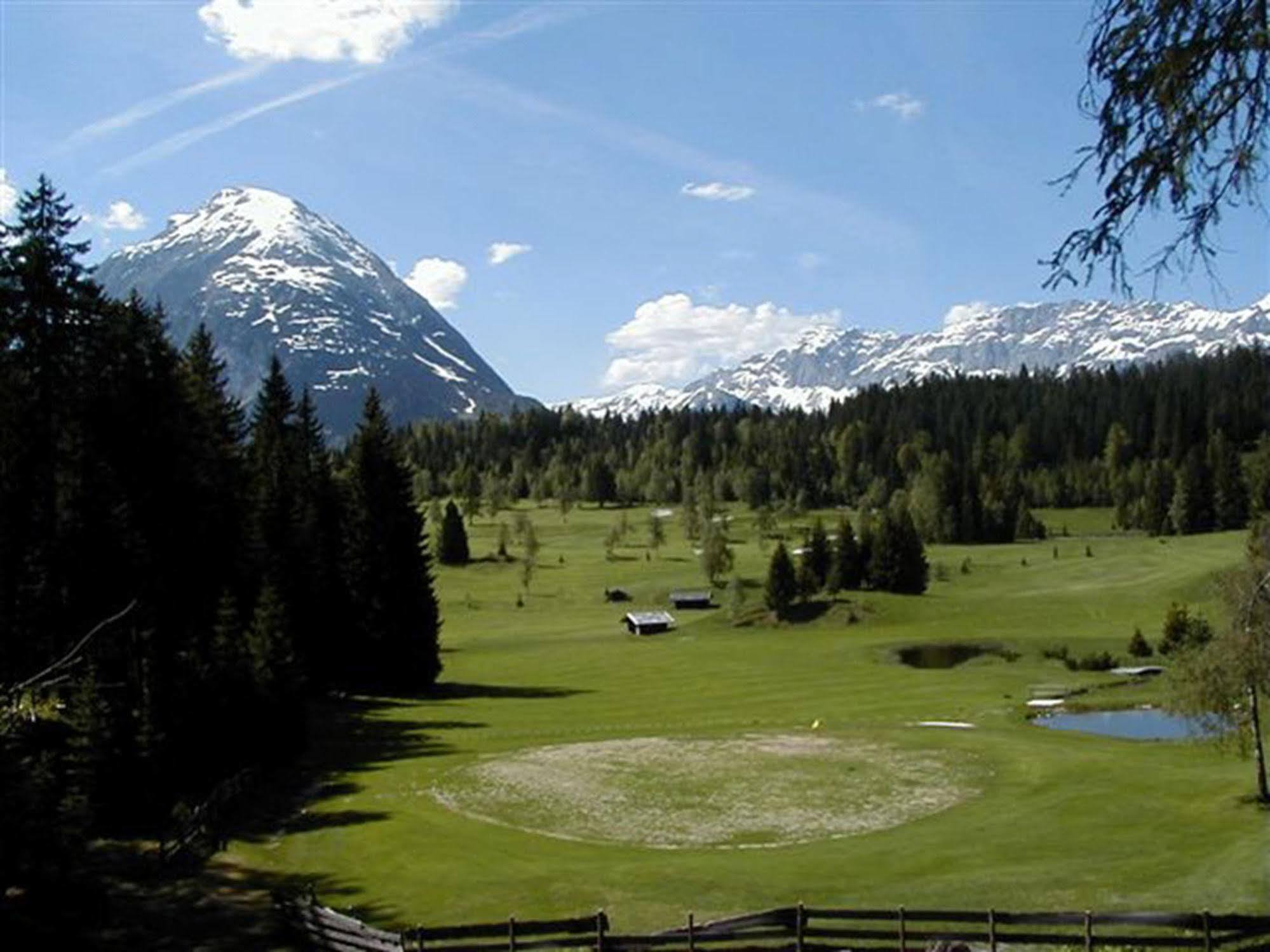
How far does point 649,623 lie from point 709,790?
76.1m

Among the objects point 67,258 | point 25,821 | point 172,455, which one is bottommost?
point 25,821

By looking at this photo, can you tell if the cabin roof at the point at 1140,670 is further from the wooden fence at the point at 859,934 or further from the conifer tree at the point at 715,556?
the conifer tree at the point at 715,556

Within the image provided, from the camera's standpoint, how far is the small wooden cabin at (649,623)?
127m

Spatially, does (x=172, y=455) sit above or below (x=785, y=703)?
above

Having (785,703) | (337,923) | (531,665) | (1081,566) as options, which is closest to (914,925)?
→ (337,923)

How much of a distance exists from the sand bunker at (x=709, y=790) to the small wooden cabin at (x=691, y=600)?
269ft

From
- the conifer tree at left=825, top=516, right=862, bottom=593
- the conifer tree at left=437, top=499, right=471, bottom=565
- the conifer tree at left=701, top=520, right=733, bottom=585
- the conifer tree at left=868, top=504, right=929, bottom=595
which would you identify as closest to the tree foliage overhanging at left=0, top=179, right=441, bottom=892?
the conifer tree at left=825, top=516, right=862, bottom=593

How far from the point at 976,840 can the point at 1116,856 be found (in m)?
5.05

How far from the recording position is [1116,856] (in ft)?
122

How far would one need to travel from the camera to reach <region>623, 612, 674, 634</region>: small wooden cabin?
126625mm

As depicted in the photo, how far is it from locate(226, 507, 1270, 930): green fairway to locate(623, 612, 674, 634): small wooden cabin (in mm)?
18461

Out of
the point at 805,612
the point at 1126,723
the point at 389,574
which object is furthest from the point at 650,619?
the point at 1126,723

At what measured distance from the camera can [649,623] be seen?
5020 inches

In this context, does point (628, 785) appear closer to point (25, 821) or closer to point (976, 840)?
point (976, 840)
